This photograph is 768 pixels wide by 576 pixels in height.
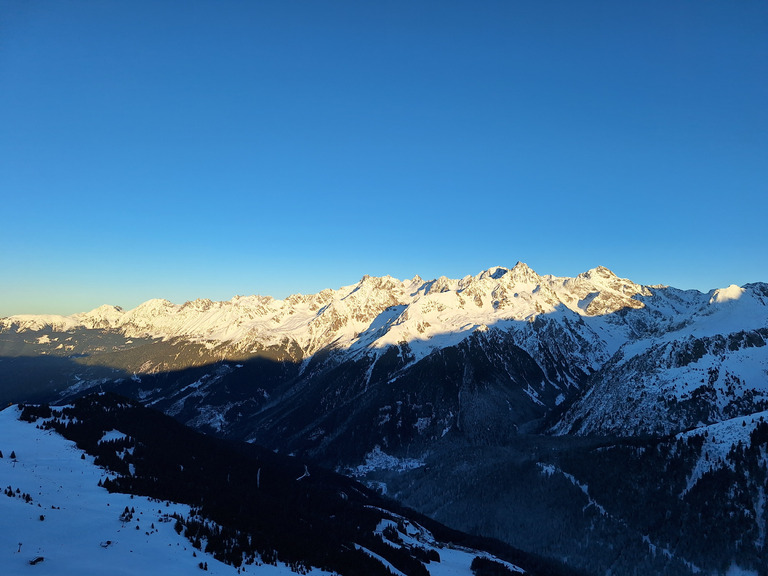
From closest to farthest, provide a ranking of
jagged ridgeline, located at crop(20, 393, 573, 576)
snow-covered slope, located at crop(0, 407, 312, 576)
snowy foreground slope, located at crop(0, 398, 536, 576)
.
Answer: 1. snow-covered slope, located at crop(0, 407, 312, 576)
2. snowy foreground slope, located at crop(0, 398, 536, 576)
3. jagged ridgeline, located at crop(20, 393, 573, 576)

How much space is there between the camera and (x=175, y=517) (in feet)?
249

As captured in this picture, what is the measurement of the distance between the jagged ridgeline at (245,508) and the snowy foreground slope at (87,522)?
1187 mm

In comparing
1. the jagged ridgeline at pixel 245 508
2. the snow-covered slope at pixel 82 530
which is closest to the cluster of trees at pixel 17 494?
the snow-covered slope at pixel 82 530

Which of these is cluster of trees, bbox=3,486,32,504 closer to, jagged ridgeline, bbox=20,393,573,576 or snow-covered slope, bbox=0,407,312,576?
snow-covered slope, bbox=0,407,312,576

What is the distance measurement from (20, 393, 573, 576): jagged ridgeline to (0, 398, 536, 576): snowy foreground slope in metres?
1.19

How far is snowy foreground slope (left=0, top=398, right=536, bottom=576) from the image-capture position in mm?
53531

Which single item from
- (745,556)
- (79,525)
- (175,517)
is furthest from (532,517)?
(79,525)

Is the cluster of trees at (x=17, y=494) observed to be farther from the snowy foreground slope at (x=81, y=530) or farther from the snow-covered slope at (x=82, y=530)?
the snowy foreground slope at (x=81, y=530)

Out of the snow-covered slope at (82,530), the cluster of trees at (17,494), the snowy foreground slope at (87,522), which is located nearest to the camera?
the snow-covered slope at (82,530)

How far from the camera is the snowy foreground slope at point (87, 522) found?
53.5 m

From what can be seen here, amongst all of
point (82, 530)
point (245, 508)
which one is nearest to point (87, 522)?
point (82, 530)

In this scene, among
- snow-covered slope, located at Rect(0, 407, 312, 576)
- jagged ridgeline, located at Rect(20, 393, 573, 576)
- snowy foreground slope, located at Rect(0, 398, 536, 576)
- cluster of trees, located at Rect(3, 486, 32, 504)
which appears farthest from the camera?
jagged ridgeline, located at Rect(20, 393, 573, 576)

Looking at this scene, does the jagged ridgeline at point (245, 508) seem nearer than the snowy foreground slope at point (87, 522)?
No

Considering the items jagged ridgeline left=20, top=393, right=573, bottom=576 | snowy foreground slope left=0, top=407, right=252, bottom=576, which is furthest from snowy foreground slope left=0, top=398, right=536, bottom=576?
jagged ridgeline left=20, top=393, right=573, bottom=576
